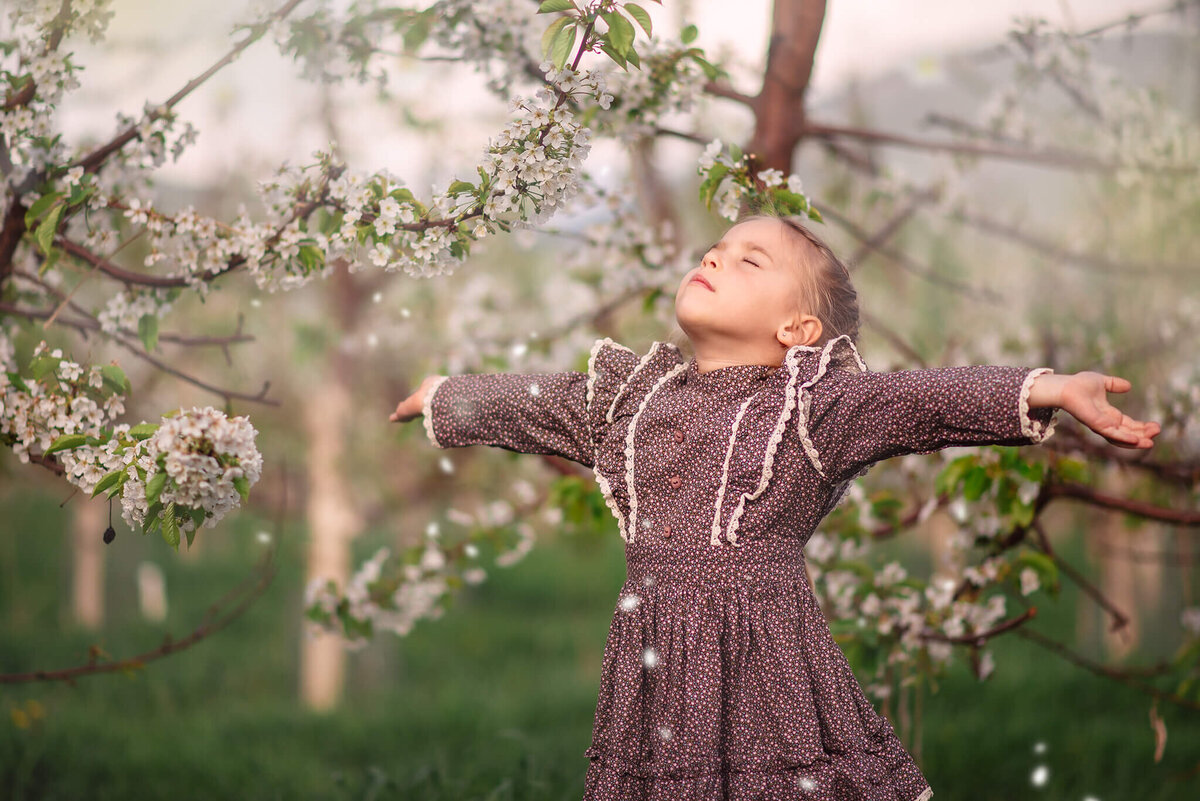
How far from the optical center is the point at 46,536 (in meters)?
18.4

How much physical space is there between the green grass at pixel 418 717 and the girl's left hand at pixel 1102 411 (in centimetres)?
234

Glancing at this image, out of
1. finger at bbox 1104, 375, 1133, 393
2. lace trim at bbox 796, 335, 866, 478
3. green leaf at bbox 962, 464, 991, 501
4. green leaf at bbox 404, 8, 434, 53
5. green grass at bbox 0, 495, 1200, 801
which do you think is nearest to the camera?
finger at bbox 1104, 375, 1133, 393

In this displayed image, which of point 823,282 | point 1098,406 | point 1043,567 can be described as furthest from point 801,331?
point 1043,567

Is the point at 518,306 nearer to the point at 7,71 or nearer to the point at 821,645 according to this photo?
the point at 7,71

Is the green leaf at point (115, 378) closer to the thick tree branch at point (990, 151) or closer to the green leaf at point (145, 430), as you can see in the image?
the green leaf at point (145, 430)

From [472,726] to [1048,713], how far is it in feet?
12.2

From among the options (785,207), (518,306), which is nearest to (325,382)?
(518,306)

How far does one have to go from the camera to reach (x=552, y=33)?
1979mm

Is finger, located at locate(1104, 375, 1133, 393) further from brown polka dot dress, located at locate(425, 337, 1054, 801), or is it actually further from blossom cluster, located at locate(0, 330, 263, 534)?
blossom cluster, located at locate(0, 330, 263, 534)

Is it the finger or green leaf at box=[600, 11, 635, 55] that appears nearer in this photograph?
the finger

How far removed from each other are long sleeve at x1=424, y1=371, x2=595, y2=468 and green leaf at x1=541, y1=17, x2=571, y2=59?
72 cm

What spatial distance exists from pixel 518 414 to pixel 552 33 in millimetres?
841

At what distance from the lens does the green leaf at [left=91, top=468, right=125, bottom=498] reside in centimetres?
197

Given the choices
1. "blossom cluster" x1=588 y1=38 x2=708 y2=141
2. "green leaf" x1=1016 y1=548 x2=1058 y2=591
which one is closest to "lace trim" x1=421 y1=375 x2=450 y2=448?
"blossom cluster" x1=588 y1=38 x2=708 y2=141
